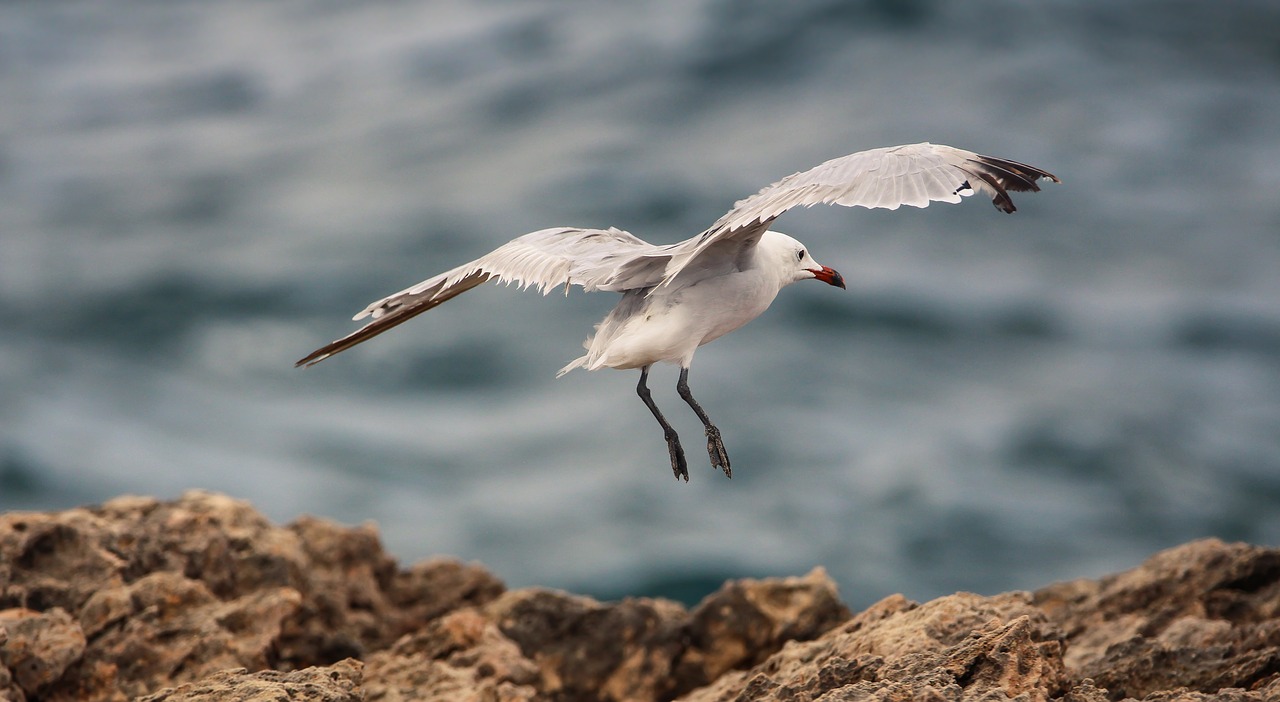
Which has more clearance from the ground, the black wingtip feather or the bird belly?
the black wingtip feather

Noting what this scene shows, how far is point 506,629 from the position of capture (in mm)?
9109

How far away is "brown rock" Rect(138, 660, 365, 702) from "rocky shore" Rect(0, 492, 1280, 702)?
1cm

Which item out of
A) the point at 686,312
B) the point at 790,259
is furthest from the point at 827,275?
the point at 686,312

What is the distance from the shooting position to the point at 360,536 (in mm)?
10000

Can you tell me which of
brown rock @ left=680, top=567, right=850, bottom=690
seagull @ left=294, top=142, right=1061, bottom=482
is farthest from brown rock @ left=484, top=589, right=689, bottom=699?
seagull @ left=294, top=142, right=1061, bottom=482

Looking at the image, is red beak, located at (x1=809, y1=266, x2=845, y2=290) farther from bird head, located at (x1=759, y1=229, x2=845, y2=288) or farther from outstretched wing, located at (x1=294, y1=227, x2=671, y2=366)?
outstretched wing, located at (x1=294, y1=227, x2=671, y2=366)

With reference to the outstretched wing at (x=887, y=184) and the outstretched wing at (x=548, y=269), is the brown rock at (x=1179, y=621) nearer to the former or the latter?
the outstretched wing at (x=887, y=184)

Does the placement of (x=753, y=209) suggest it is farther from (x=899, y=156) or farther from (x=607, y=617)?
(x=607, y=617)

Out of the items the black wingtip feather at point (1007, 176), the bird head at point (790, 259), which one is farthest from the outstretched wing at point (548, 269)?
the black wingtip feather at point (1007, 176)

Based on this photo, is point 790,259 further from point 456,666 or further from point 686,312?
point 456,666

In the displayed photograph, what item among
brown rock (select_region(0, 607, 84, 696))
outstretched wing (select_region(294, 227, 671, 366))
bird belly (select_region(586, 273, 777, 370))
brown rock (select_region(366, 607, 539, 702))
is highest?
outstretched wing (select_region(294, 227, 671, 366))

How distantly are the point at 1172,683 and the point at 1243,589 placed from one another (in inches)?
63.4

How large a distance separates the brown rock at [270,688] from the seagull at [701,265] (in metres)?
2.38

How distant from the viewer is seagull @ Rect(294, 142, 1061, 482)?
7129mm
